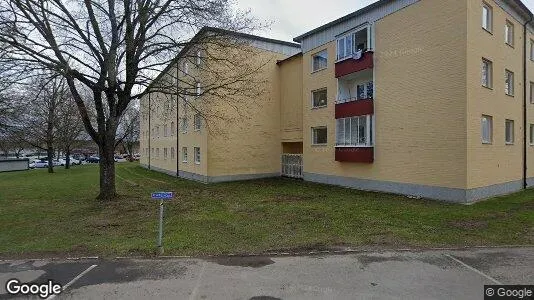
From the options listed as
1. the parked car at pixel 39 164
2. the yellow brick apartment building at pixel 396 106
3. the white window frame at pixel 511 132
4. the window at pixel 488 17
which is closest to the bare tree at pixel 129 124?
the yellow brick apartment building at pixel 396 106

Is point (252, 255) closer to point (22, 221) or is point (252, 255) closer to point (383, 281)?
point (383, 281)

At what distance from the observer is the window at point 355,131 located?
1688 cm

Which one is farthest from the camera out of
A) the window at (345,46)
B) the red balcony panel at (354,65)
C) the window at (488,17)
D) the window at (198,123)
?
the window at (198,123)

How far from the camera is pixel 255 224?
962 centimetres

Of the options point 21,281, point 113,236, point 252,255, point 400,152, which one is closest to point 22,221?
point 113,236

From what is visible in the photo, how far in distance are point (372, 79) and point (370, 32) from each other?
231 centimetres

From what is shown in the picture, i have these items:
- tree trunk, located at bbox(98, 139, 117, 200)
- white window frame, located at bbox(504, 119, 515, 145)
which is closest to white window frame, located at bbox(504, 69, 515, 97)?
white window frame, located at bbox(504, 119, 515, 145)

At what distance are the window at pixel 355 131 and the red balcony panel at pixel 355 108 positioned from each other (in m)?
0.22

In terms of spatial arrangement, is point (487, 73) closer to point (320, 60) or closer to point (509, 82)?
point (509, 82)

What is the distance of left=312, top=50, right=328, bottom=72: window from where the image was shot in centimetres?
2039

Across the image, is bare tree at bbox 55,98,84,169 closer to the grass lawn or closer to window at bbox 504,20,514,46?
the grass lawn

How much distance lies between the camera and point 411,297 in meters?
4.73

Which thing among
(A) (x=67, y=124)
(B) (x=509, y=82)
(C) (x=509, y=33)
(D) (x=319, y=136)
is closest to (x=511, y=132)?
(B) (x=509, y=82)

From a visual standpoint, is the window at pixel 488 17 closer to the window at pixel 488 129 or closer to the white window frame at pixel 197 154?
the window at pixel 488 129
